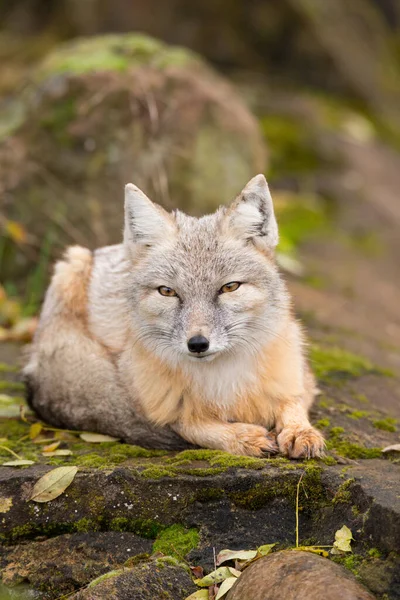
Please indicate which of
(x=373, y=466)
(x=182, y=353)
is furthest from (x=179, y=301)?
(x=373, y=466)

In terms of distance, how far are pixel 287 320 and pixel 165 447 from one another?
3.59 ft

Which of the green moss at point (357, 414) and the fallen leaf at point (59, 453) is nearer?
the fallen leaf at point (59, 453)

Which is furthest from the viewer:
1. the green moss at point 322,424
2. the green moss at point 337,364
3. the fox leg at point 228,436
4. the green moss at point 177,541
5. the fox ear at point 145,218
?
the green moss at point 337,364

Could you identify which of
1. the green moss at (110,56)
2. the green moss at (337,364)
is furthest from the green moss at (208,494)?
the green moss at (110,56)

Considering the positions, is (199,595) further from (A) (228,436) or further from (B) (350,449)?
(B) (350,449)

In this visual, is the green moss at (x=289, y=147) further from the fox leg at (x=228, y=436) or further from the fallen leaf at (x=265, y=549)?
the fallen leaf at (x=265, y=549)

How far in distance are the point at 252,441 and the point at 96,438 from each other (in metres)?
1.04

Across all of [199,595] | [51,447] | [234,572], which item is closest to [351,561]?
[234,572]

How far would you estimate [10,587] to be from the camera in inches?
159

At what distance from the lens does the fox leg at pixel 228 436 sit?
4660 millimetres

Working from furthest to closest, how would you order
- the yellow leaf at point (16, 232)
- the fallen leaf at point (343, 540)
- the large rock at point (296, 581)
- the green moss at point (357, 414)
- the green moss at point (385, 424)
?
the yellow leaf at point (16, 232)
the green moss at point (357, 414)
the green moss at point (385, 424)
the fallen leaf at point (343, 540)
the large rock at point (296, 581)

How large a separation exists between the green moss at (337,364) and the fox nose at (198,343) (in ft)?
7.15

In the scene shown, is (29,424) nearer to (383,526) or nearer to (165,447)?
(165,447)

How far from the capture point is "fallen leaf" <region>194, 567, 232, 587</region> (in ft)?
13.0
